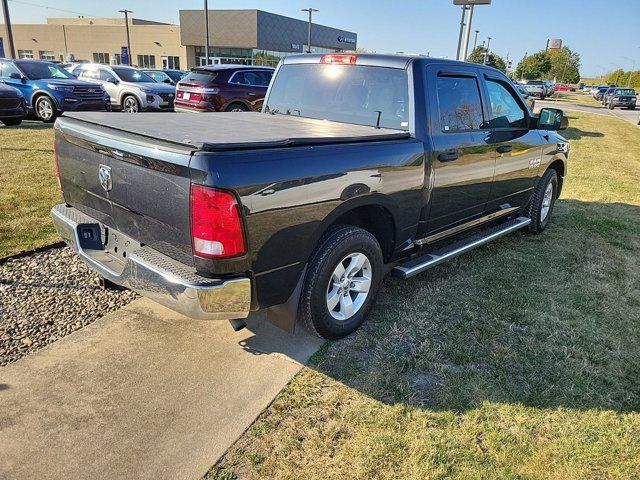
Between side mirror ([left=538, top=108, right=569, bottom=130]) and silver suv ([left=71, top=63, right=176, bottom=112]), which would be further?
silver suv ([left=71, top=63, right=176, bottom=112])

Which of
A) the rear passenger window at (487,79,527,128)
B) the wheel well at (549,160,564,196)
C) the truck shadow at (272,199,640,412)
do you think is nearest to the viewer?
the truck shadow at (272,199,640,412)

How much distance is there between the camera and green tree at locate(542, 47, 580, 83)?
269ft

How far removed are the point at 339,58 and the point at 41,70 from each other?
519 inches

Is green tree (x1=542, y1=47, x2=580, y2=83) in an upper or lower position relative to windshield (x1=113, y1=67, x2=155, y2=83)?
upper

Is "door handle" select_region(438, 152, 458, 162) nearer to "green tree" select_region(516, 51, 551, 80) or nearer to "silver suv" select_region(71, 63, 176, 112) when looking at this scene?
"silver suv" select_region(71, 63, 176, 112)

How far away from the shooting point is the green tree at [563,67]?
82.1 m

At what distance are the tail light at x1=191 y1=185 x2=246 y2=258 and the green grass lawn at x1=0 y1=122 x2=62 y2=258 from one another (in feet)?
10.1

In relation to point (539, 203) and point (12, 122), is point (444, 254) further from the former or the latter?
point (12, 122)

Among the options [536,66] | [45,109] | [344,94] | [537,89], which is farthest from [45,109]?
[536,66]

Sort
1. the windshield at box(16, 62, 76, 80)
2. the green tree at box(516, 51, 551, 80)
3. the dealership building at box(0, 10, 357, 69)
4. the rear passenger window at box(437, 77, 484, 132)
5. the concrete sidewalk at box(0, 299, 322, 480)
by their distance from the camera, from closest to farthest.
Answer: the concrete sidewalk at box(0, 299, 322, 480)
the rear passenger window at box(437, 77, 484, 132)
the windshield at box(16, 62, 76, 80)
the dealership building at box(0, 10, 357, 69)
the green tree at box(516, 51, 551, 80)

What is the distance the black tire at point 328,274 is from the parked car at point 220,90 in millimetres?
9328

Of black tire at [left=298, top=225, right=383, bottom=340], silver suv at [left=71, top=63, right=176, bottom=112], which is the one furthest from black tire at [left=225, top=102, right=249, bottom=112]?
black tire at [left=298, top=225, right=383, bottom=340]

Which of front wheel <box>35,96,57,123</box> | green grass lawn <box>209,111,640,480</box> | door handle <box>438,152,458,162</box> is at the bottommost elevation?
green grass lawn <box>209,111,640,480</box>

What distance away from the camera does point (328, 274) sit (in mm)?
3068
